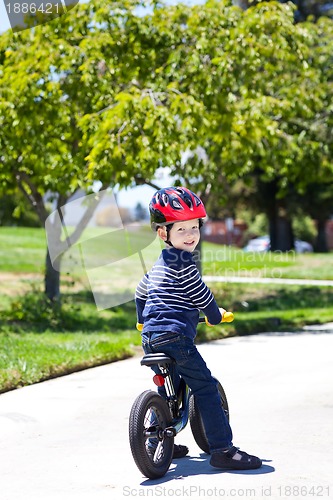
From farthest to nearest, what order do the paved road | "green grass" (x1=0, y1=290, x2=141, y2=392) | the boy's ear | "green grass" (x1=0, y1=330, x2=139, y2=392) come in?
"green grass" (x1=0, y1=290, x2=141, y2=392) → "green grass" (x1=0, y1=330, x2=139, y2=392) → the boy's ear → the paved road

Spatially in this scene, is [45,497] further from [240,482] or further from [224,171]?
[224,171]

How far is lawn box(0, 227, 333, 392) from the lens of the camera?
10531 millimetres

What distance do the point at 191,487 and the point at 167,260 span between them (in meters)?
1.38

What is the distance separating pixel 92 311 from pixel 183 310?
12.0 meters

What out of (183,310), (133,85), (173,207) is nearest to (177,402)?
(183,310)

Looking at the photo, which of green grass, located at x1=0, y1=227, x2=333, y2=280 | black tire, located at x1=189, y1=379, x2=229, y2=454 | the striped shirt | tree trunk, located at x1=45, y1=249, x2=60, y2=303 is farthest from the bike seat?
green grass, located at x1=0, y1=227, x2=333, y2=280

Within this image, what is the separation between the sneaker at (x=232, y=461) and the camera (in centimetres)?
568

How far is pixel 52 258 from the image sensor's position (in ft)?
54.1

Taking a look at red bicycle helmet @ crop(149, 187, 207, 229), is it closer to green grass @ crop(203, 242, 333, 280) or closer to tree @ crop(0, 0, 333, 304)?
tree @ crop(0, 0, 333, 304)

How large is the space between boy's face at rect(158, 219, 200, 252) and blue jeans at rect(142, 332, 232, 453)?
1.91 ft

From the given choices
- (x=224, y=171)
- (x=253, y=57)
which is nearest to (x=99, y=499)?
(x=253, y=57)

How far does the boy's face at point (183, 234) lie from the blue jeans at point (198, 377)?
58 centimetres

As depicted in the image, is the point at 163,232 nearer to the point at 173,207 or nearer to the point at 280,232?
the point at 173,207

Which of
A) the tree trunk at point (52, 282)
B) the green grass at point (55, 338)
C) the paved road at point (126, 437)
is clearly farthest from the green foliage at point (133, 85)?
the paved road at point (126, 437)
